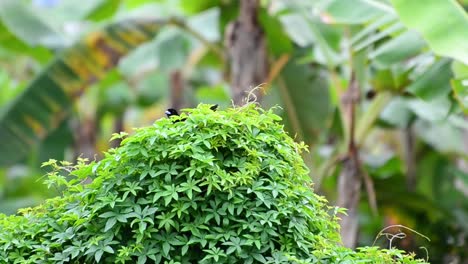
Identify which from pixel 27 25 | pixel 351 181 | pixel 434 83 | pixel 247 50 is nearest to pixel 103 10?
pixel 27 25

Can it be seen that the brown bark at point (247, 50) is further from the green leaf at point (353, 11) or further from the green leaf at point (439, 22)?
the green leaf at point (439, 22)

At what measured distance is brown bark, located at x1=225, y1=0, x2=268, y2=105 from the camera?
7391 millimetres

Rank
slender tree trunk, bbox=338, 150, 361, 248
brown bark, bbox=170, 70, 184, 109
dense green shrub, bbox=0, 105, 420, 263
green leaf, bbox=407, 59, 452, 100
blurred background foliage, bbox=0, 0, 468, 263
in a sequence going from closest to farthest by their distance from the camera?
1. dense green shrub, bbox=0, 105, 420, 263
2. green leaf, bbox=407, 59, 452, 100
3. blurred background foliage, bbox=0, 0, 468, 263
4. slender tree trunk, bbox=338, 150, 361, 248
5. brown bark, bbox=170, 70, 184, 109

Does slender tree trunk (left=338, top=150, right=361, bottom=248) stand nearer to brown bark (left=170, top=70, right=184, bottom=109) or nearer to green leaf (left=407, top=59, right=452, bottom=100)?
green leaf (left=407, top=59, right=452, bottom=100)

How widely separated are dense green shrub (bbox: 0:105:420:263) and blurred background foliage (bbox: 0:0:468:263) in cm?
228

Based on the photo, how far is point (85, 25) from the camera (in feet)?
40.0

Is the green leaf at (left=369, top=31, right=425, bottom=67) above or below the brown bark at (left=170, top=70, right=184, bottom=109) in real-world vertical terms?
below

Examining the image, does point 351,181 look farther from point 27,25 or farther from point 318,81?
point 27,25

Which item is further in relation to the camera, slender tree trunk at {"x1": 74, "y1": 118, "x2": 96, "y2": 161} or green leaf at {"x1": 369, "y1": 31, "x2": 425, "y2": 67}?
slender tree trunk at {"x1": 74, "y1": 118, "x2": 96, "y2": 161}

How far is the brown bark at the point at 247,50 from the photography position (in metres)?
7.39

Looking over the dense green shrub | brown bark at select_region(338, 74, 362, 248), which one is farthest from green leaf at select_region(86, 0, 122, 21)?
the dense green shrub

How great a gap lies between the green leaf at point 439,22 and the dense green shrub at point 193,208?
Result: 2126 mm

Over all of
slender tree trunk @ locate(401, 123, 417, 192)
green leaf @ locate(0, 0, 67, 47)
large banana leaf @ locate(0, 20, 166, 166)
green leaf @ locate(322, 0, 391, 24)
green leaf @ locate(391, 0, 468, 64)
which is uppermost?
green leaf @ locate(0, 0, 67, 47)

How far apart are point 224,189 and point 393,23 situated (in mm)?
3657
